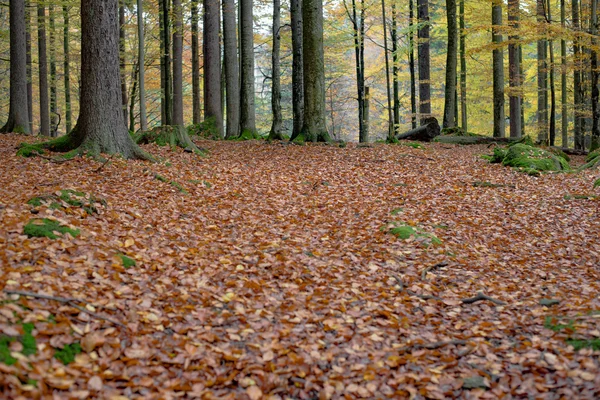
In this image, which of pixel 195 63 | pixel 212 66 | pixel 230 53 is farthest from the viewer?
pixel 195 63

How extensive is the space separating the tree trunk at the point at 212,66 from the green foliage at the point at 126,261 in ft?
37.9

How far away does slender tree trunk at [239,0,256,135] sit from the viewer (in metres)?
15.2

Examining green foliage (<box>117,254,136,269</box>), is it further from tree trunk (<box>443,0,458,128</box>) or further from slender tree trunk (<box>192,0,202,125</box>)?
slender tree trunk (<box>192,0,202,125</box>)

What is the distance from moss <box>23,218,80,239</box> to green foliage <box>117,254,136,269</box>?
647 mm

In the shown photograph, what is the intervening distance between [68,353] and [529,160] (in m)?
12.0

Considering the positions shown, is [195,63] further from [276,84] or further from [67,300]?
[67,300]

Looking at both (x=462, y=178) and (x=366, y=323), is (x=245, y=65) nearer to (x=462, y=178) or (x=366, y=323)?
(x=462, y=178)

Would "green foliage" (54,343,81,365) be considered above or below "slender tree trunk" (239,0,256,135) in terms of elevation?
below

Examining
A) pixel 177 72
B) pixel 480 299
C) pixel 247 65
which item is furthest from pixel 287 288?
pixel 177 72

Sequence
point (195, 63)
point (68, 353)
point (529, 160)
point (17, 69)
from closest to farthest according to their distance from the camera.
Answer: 1. point (68, 353)
2. point (529, 160)
3. point (17, 69)
4. point (195, 63)

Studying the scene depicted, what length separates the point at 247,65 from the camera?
50.7 feet

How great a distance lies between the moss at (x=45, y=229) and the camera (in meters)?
5.36

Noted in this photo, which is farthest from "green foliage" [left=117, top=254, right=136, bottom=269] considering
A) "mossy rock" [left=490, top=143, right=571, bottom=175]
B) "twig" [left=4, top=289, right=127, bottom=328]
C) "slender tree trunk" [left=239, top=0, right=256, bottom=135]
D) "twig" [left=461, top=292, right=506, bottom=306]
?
"slender tree trunk" [left=239, top=0, right=256, bottom=135]

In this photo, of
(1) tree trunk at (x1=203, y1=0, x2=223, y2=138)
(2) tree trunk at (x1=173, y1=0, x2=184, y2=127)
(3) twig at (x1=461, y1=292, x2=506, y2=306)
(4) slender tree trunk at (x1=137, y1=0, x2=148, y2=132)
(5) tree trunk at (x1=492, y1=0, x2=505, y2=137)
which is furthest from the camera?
(2) tree trunk at (x1=173, y1=0, x2=184, y2=127)
